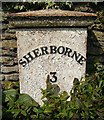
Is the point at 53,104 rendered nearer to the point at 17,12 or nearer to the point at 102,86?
the point at 102,86

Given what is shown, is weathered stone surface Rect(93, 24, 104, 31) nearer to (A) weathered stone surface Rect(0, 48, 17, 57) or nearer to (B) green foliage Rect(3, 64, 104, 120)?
(B) green foliage Rect(3, 64, 104, 120)

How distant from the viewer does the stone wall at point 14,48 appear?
378 cm

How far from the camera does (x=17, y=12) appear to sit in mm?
3762

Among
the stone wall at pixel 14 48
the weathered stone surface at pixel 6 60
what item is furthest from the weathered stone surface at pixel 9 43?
the weathered stone surface at pixel 6 60

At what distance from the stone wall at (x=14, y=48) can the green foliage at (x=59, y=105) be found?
362mm

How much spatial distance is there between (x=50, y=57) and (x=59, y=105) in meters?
0.45

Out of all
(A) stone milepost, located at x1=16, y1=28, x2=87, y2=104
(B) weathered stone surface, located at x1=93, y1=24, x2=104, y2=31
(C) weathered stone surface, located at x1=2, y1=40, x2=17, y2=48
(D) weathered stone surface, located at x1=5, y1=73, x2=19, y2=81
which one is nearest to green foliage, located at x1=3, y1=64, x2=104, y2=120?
(A) stone milepost, located at x1=16, y1=28, x2=87, y2=104

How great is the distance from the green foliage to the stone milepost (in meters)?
0.08

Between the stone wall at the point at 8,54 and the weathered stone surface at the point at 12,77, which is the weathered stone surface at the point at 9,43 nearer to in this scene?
the stone wall at the point at 8,54

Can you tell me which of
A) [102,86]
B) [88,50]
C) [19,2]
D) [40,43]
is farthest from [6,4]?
[102,86]

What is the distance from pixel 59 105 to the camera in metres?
3.29

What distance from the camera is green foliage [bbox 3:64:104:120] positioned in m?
3.19

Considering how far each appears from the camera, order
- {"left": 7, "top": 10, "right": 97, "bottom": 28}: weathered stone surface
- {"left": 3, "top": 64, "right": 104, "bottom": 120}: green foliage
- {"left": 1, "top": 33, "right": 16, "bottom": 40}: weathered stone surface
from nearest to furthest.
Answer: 1. {"left": 3, "top": 64, "right": 104, "bottom": 120}: green foliage
2. {"left": 7, "top": 10, "right": 97, "bottom": 28}: weathered stone surface
3. {"left": 1, "top": 33, "right": 16, "bottom": 40}: weathered stone surface

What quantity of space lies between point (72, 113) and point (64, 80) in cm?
44
